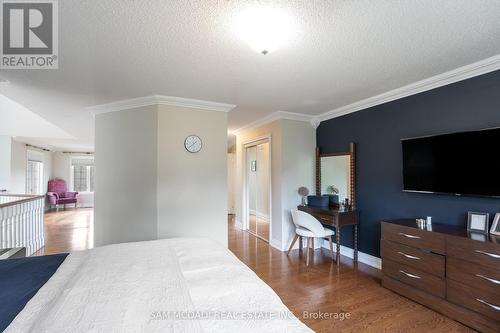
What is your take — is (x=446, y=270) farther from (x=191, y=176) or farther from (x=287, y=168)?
(x=191, y=176)

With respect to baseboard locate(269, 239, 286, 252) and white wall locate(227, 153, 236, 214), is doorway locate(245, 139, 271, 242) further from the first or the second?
white wall locate(227, 153, 236, 214)

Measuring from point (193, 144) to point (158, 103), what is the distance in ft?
2.33

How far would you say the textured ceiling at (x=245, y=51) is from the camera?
154cm

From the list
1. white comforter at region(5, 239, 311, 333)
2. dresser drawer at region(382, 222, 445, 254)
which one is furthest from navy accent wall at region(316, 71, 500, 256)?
white comforter at region(5, 239, 311, 333)

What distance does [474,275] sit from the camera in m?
1.94

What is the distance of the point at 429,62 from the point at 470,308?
86.3 inches

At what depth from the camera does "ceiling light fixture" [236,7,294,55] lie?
→ 1558 millimetres

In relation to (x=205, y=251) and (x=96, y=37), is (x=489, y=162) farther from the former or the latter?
(x=96, y=37)

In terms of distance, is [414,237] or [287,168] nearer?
[414,237]

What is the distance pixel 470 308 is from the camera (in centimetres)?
197

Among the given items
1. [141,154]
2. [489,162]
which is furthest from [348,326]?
[141,154]

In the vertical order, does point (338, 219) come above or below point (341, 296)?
above

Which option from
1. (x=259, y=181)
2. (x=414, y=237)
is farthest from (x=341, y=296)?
(x=259, y=181)

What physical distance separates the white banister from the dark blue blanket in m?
2.06
